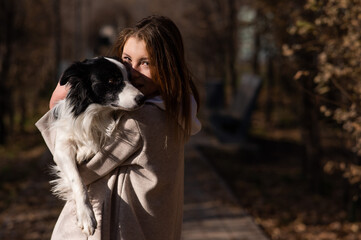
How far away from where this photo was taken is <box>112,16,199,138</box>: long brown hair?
8.12ft

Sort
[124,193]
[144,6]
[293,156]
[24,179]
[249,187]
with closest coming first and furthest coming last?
1. [124,193]
2. [249,187]
3. [24,179]
4. [293,156]
5. [144,6]

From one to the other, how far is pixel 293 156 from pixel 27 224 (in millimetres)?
6183

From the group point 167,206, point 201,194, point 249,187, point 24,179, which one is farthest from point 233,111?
point 167,206

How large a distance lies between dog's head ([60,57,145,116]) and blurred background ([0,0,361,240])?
957 mm

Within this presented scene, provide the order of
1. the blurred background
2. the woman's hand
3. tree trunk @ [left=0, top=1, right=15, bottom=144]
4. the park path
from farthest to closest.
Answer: tree trunk @ [left=0, top=1, right=15, bottom=144] < the park path < the blurred background < the woman's hand

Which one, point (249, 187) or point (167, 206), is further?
point (249, 187)

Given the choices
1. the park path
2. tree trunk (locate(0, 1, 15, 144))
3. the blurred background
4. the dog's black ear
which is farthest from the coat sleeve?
tree trunk (locate(0, 1, 15, 144))

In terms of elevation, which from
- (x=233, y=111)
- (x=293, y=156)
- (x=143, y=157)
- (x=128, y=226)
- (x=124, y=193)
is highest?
(x=143, y=157)

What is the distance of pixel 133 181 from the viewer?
249 cm

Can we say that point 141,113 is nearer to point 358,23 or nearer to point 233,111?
point 358,23

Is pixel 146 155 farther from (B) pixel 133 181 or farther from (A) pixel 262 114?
(A) pixel 262 114

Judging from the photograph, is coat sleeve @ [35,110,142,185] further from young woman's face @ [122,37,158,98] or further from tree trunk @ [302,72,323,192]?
tree trunk @ [302,72,323,192]

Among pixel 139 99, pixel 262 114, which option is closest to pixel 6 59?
pixel 262 114

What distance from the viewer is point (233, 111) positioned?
11.3 m
